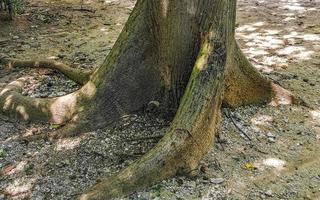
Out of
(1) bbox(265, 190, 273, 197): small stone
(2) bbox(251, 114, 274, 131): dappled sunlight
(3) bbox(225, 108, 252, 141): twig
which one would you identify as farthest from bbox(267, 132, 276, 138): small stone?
(1) bbox(265, 190, 273, 197): small stone

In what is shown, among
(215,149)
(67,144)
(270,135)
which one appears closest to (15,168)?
(67,144)

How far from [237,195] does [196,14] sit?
1.70 metres

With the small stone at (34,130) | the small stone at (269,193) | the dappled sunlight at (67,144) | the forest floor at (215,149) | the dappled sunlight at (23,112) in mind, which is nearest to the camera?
the small stone at (269,193)

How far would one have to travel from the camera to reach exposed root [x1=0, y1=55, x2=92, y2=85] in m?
5.55

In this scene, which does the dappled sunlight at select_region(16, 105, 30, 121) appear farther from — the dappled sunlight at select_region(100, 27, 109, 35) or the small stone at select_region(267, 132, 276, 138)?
the dappled sunlight at select_region(100, 27, 109, 35)

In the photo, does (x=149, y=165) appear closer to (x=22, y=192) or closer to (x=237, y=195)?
(x=237, y=195)

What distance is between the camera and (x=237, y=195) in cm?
364

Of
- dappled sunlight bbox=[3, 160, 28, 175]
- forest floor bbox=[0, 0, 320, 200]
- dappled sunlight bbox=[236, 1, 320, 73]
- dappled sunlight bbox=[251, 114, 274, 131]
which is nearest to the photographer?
forest floor bbox=[0, 0, 320, 200]

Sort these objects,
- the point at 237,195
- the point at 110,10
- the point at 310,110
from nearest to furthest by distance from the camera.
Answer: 1. the point at 237,195
2. the point at 310,110
3. the point at 110,10

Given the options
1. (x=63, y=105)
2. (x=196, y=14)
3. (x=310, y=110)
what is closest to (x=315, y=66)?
(x=310, y=110)

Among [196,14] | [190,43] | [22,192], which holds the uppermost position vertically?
[196,14]

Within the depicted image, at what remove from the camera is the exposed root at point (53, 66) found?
5547 mm

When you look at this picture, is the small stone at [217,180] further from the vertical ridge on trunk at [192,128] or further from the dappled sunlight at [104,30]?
the dappled sunlight at [104,30]

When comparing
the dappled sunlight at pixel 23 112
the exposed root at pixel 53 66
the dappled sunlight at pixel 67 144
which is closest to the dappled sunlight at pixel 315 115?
the dappled sunlight at pixel 67 144
